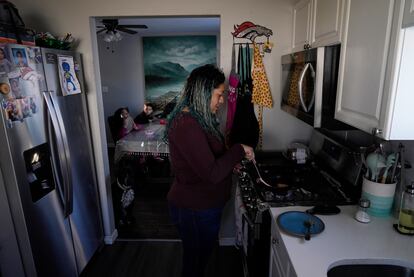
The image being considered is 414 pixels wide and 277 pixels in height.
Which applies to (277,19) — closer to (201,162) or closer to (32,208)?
(201,162)

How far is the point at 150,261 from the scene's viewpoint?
2332 mm

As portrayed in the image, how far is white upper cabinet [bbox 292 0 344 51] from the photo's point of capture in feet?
4.13

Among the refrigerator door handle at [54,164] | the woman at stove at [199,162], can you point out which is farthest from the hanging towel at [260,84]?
the refrigerator door handle at [54,164]

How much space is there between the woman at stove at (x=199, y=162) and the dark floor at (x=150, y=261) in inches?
26.1

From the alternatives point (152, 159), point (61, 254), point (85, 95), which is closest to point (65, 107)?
point (85, 95)

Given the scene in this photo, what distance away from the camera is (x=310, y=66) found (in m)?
1.40

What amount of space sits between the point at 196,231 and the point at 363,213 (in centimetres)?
83

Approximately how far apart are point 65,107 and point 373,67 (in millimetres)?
1814

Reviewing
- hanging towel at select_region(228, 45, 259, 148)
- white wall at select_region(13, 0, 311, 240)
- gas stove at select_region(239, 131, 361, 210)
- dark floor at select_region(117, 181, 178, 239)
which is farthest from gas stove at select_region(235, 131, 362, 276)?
dark floor at select_region(117, 181, 178, 239)

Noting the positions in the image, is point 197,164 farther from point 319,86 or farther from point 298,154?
point 298,154

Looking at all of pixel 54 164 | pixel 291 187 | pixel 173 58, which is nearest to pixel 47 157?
Answer: pixel 54 164

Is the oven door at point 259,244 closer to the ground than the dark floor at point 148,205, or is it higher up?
higher up

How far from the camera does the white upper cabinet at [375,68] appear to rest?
0.89 meters

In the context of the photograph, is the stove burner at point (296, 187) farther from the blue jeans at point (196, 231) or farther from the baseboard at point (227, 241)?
the baseboard at point (227, 241)
